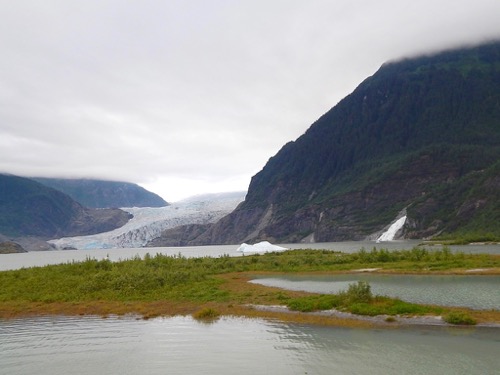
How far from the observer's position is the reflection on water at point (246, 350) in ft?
67.3

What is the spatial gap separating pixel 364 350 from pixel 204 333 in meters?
10.8

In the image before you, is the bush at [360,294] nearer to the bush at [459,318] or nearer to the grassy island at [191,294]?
the grassy island at [191,294]

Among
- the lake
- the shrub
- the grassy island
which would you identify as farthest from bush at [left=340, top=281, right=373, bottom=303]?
the shrub

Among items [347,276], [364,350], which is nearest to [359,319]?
[364,350]

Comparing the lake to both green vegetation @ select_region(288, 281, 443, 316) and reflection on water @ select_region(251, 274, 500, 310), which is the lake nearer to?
green vegetation @ select_region(288, 281, 443, 316)

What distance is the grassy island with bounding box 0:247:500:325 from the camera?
31219 millimetres

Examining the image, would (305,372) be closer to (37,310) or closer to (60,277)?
(37,310)

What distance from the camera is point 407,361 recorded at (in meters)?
20.5

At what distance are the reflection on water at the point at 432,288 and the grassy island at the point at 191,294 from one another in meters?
3.31

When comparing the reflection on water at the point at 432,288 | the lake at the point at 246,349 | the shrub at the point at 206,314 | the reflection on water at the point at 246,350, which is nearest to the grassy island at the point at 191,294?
the shrub at the point at 206,314

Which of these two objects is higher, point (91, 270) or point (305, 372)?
point (91, 270)

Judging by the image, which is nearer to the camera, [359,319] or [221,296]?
[359,319]

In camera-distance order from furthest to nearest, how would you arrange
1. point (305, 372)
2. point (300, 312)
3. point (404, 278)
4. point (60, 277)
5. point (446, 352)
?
point (60, 277) < point (404, 278) < point (300, 312) < point (446, 352) < point (305, 372)

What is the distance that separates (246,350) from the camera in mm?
24078
